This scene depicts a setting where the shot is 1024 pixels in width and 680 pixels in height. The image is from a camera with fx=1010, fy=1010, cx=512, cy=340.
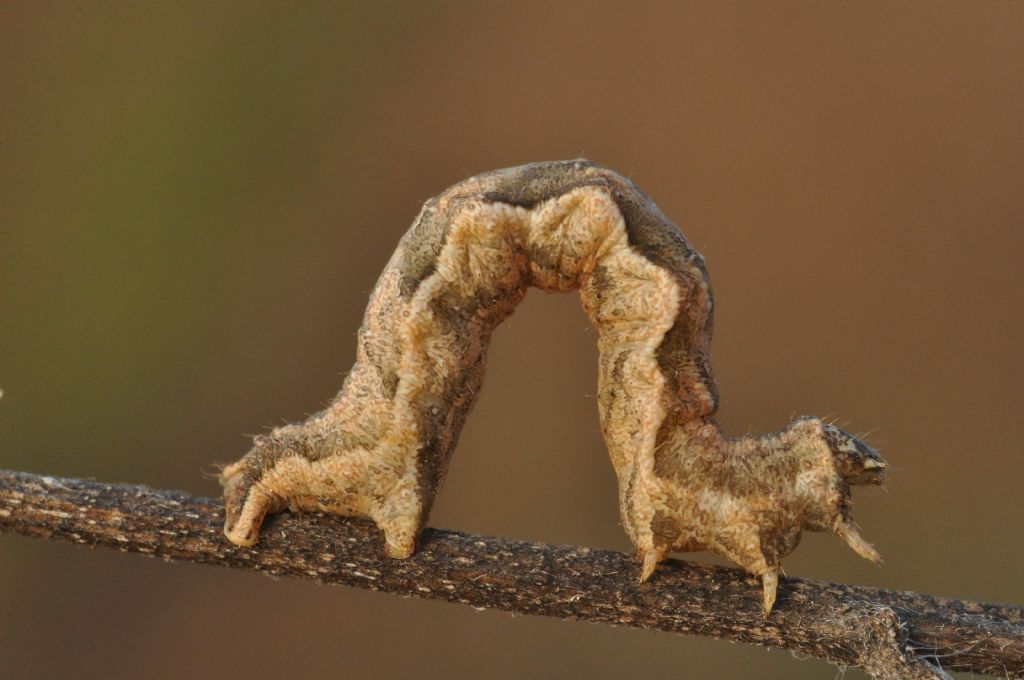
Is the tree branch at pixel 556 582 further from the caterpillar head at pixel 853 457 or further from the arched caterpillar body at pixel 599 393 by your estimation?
the caterpillar head at pixel 853 457

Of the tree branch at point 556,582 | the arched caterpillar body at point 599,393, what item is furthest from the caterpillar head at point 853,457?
the tree branch at point 556,582

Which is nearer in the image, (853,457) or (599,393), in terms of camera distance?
(853,457)

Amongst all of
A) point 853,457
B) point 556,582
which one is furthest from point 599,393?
point 853,457

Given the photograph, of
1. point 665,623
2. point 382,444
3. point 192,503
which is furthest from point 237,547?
point 665,623

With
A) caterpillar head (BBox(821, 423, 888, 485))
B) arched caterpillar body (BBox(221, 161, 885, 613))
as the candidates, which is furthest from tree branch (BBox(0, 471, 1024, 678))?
caterpillar head (BBox(821, 423, 888, 485))

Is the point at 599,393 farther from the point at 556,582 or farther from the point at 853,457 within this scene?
the point at 853,457

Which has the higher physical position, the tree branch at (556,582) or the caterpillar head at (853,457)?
the caterpillar head at (853,457)

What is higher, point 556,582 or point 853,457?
point 853,457
